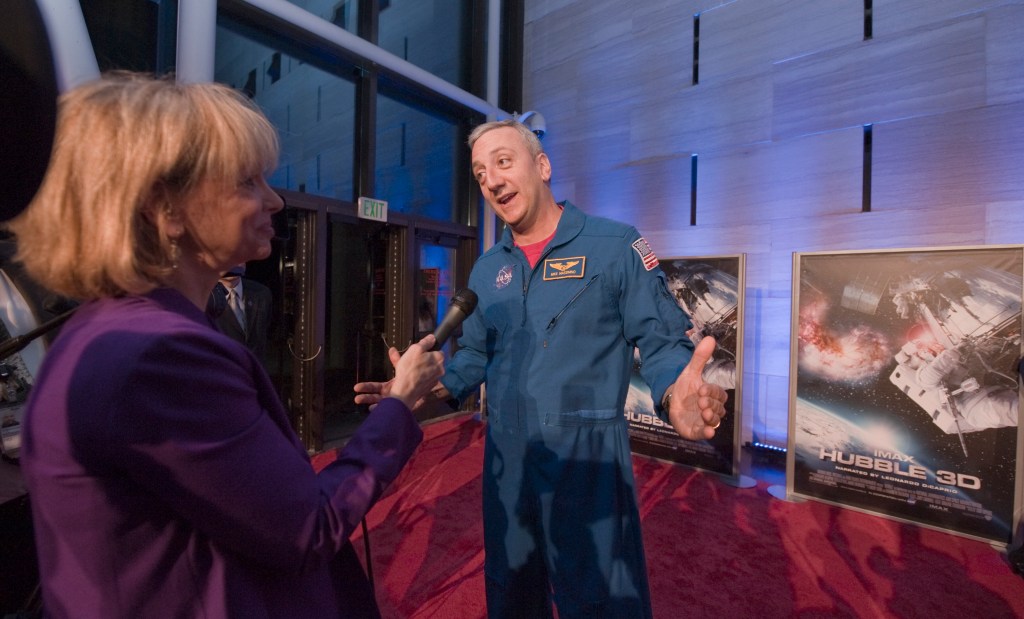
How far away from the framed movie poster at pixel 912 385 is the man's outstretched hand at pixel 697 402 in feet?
8.17

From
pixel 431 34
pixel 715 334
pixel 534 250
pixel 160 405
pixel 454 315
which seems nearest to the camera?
pixel 160 405

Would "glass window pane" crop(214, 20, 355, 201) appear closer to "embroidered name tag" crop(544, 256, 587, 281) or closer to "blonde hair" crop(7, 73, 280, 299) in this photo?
"embroidered name tag" crop(544, 256, 587, 281)

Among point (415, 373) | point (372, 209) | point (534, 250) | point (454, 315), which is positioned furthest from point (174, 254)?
point (372, 209)

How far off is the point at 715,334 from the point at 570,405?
8.23 feet

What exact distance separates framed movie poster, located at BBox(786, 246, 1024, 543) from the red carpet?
0.70 feet

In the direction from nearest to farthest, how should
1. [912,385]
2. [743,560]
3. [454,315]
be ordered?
[454,315] < [743,560] < [912,385]

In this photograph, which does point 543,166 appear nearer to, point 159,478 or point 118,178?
point 118,178

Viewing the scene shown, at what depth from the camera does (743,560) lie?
240cm

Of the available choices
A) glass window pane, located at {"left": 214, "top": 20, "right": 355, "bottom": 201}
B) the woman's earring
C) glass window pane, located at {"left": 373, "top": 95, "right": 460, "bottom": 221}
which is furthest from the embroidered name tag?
glass window pane, located at {"left": 373, "top": 95, "right": 460, "bottom": 221}

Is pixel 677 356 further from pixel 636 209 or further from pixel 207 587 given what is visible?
pixel 636 209

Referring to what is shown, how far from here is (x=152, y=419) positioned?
0.48 meters

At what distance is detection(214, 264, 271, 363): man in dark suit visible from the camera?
2520 mm

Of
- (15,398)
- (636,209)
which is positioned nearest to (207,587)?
(15,398)

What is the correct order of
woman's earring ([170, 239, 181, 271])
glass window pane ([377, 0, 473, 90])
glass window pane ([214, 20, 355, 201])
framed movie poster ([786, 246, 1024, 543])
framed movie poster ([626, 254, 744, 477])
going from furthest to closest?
1. glass window pane ([377, 0, 473, 90])
2. glass window pane ([214, 20, 355, 201])
3. framed movie poster ([626, 254, 744, 477])
4. framed movie poster ([786, 246, 1024, 543])
5. woman's earring ([170, 239, 181, 271])
